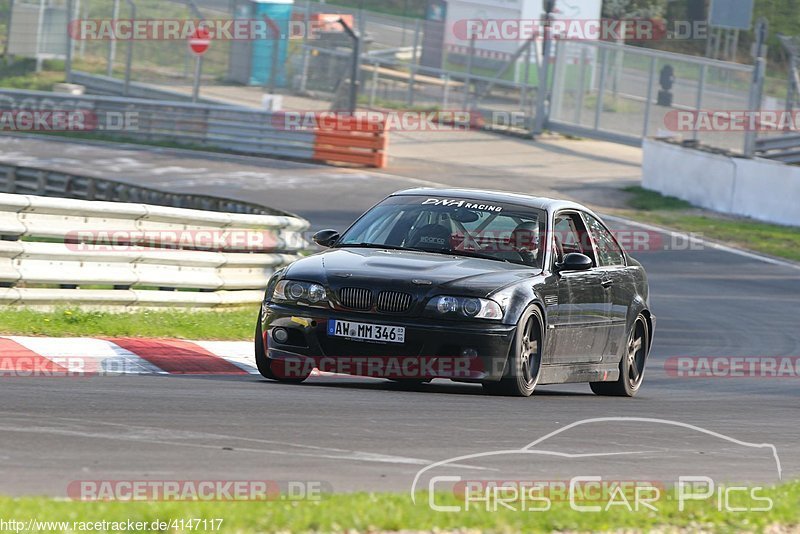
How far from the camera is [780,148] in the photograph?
28.8m

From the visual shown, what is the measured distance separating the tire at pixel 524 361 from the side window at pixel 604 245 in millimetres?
1503

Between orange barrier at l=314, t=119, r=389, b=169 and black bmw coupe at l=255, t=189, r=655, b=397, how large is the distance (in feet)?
71.0

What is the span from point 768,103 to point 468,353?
75.2 feet

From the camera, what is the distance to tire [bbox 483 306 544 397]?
28.6 feet

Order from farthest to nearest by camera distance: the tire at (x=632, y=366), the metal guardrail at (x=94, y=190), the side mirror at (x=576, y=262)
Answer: the metal guardrail at (x=94, y=190) → the tire at (x=632, y=366) → the side mirror at (x=576, y=262)

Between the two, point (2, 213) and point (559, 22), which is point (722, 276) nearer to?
point (2, 213)

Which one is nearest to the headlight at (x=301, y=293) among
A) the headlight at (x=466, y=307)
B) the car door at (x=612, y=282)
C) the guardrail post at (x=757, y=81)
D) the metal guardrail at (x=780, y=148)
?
the headlight at (x=466, y=307)

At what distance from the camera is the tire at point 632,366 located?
35.0ft

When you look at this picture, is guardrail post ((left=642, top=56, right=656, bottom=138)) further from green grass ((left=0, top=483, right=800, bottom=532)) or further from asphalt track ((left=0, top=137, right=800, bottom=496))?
green grass ((left=0, top=483, right=800, bottom=532))

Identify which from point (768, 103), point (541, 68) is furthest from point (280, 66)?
point (768, 103)

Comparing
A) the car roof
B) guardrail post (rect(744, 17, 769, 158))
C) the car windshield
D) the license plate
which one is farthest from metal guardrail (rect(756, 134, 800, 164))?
the license plate

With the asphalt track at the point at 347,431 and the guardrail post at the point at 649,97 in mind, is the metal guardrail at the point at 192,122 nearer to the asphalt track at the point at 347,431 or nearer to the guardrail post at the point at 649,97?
the guardrail post at the point at 649,97

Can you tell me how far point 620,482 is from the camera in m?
6.11

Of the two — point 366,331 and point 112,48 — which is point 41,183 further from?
point 366,331
